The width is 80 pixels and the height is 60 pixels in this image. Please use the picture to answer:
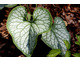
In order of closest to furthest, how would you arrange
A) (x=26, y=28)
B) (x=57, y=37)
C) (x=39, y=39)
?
(x=26, y=28) < (x=57, y=37) < (x=39, y=39)

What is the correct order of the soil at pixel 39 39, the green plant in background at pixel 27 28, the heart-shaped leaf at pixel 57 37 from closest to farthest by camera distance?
the green plant in background at pixel 27 28 → the heart-shaped leaf at pixel 57 37 → the soil at pixel 39 39

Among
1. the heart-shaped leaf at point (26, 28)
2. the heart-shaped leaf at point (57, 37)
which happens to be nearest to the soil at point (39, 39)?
the heart-shaped leaf at point (57, 37)

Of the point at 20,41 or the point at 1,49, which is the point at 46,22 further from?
the point at 1,49

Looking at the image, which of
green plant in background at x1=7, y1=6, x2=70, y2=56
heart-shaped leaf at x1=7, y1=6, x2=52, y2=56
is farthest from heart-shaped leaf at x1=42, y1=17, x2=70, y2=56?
heart-shaped leaf at x1=7, y1=6, x2=52, y2=56

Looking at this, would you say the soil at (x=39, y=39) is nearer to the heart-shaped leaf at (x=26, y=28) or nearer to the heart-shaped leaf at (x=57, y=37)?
the heart-shaped leaf at (x=57, y=37)

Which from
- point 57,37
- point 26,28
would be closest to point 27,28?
point 26,28

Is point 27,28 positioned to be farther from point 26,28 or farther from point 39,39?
point 39,39

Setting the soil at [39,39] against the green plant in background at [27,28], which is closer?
the green plant in background at [27,28]
